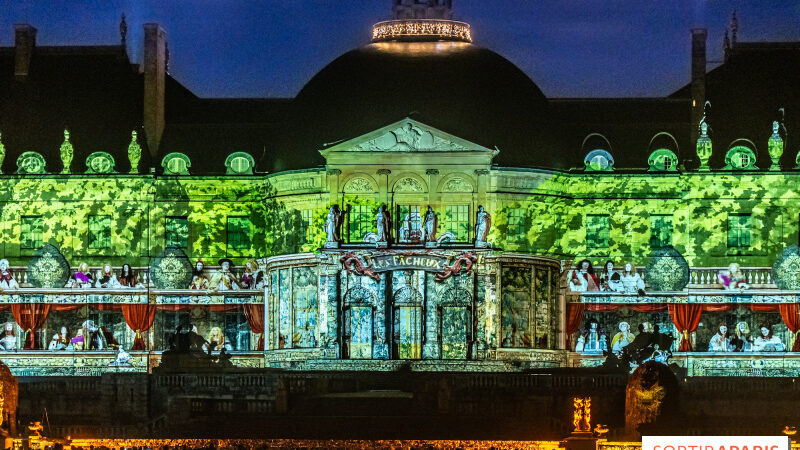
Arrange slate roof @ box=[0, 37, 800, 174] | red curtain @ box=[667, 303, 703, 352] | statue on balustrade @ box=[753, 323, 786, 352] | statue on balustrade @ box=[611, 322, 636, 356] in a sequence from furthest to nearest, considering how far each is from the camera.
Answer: statue on balustrade @ box=[611, 322, 636, 356]
red curtain @ box=[667, 303, 703, 352]
statue on balustrade @ box=[753, 323, 786, 352]
slate roof @ box=[0, 37, 800, 174]

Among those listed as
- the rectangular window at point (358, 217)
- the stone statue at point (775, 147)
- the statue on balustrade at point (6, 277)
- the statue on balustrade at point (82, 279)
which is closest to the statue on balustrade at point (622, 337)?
the stone statue at point (775, 147)

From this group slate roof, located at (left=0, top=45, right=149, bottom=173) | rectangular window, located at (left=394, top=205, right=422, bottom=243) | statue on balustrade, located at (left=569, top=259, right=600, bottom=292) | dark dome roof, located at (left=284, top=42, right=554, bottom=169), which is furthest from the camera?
slate roof, located at (left=0, top=45, right=149, bottom=173)

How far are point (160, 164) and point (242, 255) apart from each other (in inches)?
197

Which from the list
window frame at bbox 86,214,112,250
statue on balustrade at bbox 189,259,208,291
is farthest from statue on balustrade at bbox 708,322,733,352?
window frame at bbox 86,214,112,250

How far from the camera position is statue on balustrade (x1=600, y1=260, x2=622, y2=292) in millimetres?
87750

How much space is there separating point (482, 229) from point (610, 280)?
6.91 m

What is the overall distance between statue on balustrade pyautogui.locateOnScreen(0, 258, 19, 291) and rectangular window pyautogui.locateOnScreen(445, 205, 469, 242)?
691 inches

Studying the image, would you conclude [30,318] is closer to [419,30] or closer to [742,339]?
[419,30]

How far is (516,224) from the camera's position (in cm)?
8594

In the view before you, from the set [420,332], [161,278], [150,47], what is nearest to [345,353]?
[420,332]

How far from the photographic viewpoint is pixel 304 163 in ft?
283

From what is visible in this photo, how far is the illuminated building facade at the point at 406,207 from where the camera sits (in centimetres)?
8438

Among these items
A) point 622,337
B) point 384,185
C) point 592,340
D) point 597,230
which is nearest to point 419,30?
point 384,185

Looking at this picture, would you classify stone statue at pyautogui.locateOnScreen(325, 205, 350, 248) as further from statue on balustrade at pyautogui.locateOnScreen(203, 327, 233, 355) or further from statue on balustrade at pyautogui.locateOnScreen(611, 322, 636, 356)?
statue on balustrade at pyautogui.locateOnScreen(611, 322, 636, 356)
